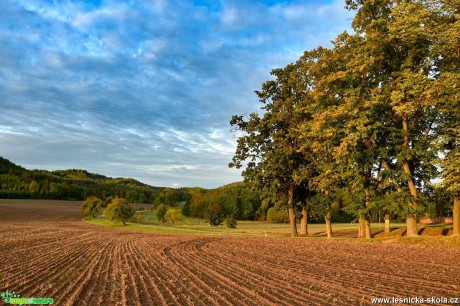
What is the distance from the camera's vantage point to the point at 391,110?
3189cm

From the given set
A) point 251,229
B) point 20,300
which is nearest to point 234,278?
point 20,300

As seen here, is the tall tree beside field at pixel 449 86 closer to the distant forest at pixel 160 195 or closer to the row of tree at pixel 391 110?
the row of tree at pixel 391 110

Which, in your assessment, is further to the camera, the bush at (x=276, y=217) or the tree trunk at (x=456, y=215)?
the bush at (x=276, y=217)

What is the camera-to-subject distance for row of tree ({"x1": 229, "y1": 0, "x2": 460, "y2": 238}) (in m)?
27.3

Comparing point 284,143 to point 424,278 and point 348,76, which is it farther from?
point 424,278

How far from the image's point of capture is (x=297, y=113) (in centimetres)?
4072

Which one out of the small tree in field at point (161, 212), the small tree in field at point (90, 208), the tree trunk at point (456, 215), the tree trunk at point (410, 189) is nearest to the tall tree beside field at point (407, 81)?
the tree trunk at point (410, 189)

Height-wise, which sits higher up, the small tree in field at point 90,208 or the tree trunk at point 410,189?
the tree trunk at point 410,189

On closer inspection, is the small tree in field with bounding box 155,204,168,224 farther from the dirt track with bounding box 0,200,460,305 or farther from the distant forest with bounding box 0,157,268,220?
the dirt track with bounding box 0,200,460,305

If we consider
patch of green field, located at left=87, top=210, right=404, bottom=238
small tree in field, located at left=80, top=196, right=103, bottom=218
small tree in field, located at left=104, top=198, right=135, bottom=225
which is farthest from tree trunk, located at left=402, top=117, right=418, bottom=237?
small tree in field, located at left=80, top=196, right=103, bottom=218

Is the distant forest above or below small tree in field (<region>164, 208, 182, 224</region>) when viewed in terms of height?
above

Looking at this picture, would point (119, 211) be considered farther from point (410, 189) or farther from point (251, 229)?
point (410, 189)

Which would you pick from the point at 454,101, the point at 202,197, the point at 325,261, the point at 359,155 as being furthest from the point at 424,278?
the point at 202,197

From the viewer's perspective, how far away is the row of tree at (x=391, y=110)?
89.7ft
